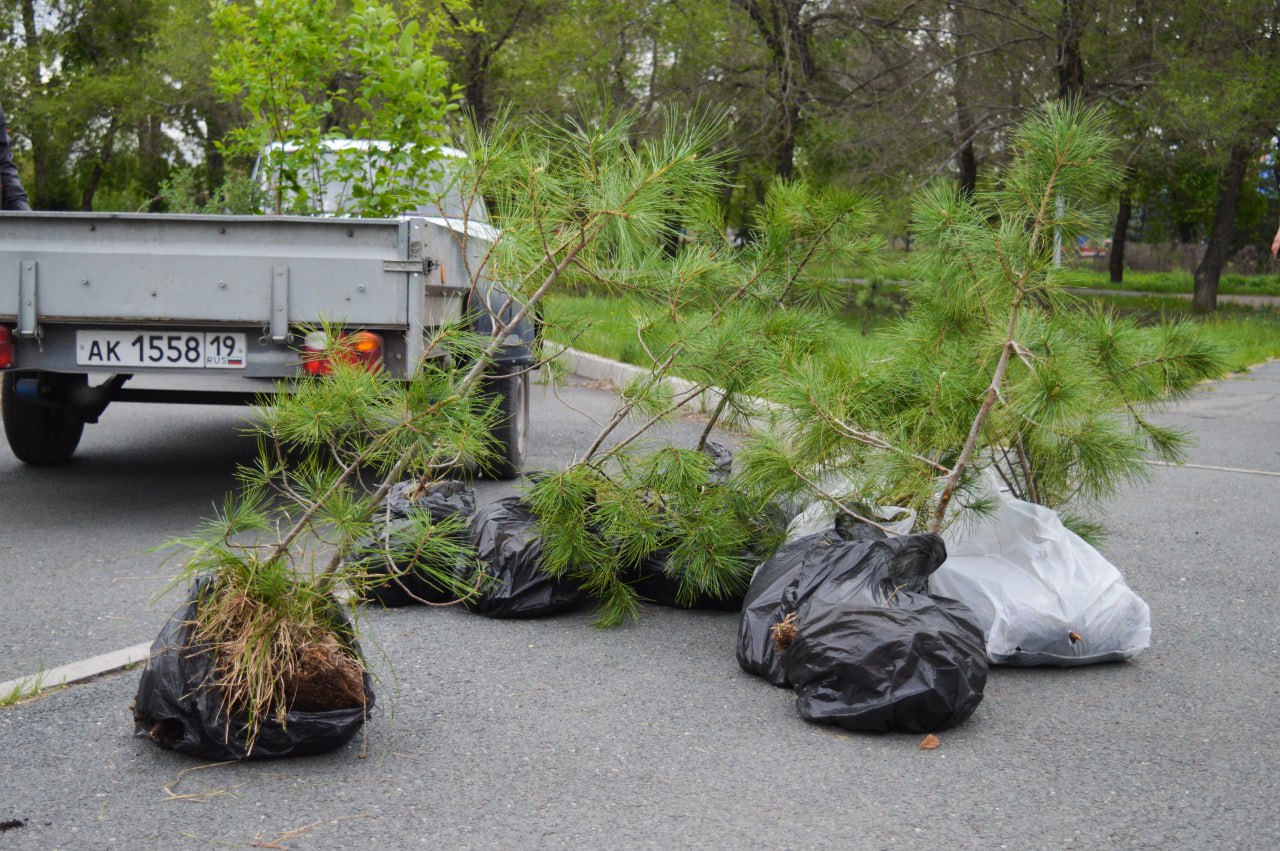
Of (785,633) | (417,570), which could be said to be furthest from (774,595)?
(417,570)

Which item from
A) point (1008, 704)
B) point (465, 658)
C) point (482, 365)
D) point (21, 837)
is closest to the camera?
point (21, 837)

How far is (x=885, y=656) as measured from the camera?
331cm

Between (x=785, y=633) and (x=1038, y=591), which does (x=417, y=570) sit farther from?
(x=1038, y=591)

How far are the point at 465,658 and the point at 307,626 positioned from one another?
95 centimetres

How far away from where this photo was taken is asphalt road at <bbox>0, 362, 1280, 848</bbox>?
270 cm

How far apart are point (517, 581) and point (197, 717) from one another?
1.51 meters

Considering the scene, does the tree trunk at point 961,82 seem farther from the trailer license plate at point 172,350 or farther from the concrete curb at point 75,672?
the concrete curb at point 75,672

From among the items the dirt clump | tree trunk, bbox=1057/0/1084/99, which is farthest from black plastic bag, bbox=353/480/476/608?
tree trunk, bbox=1057/0/1084/99

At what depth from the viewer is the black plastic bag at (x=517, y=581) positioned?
427 cm

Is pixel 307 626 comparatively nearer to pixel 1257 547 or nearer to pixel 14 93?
pixel 1257 547

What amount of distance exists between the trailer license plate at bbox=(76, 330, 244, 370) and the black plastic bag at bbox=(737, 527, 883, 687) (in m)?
2.68

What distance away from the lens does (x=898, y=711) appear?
10.7 feet

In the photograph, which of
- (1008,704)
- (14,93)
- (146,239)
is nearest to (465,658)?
(1008,704)

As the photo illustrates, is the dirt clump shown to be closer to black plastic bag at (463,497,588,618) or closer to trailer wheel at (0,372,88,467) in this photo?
black plastic bag at (463,497,588,618)
